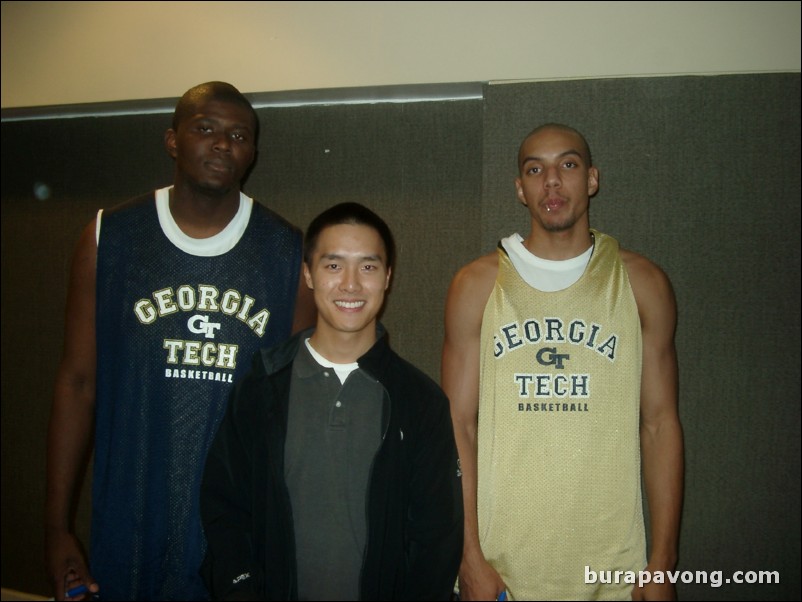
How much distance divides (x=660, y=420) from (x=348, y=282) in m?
0.85

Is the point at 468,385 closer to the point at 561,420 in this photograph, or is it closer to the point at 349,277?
the point at 561,420

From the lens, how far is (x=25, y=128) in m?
2.04

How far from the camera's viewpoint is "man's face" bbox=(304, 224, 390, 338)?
49.9 inches

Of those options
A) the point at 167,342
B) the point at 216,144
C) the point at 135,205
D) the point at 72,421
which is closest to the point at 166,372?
the point at 167,342

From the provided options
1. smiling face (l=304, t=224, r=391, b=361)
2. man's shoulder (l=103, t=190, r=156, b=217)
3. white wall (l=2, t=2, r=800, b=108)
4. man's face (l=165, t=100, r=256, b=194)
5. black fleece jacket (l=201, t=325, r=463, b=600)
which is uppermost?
white wall (l=2, t=2, r=800, b=108)

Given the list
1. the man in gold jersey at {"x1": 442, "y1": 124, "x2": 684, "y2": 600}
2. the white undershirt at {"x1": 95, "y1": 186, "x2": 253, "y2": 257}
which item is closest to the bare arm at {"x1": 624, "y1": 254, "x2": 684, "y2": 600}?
the man in gold jersey at {"x1": 442, "y1": 124, "x2": 684, "y2": 600}

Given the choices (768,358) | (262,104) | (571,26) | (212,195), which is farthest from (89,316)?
(768,358)

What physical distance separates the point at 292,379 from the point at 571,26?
4.42 ft

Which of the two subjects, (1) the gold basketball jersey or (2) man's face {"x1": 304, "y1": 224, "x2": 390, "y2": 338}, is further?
(1) the gold basketball jersey

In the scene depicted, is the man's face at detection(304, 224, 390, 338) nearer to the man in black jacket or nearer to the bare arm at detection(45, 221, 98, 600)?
the man in black jacket

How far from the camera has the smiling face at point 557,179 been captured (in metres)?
1.43

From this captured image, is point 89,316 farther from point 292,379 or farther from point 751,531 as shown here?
point 751,531

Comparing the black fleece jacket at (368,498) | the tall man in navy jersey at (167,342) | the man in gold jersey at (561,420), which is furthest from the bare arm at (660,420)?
the tall man in navy jersey at (167,342)

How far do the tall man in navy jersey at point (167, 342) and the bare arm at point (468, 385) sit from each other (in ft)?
1.19
